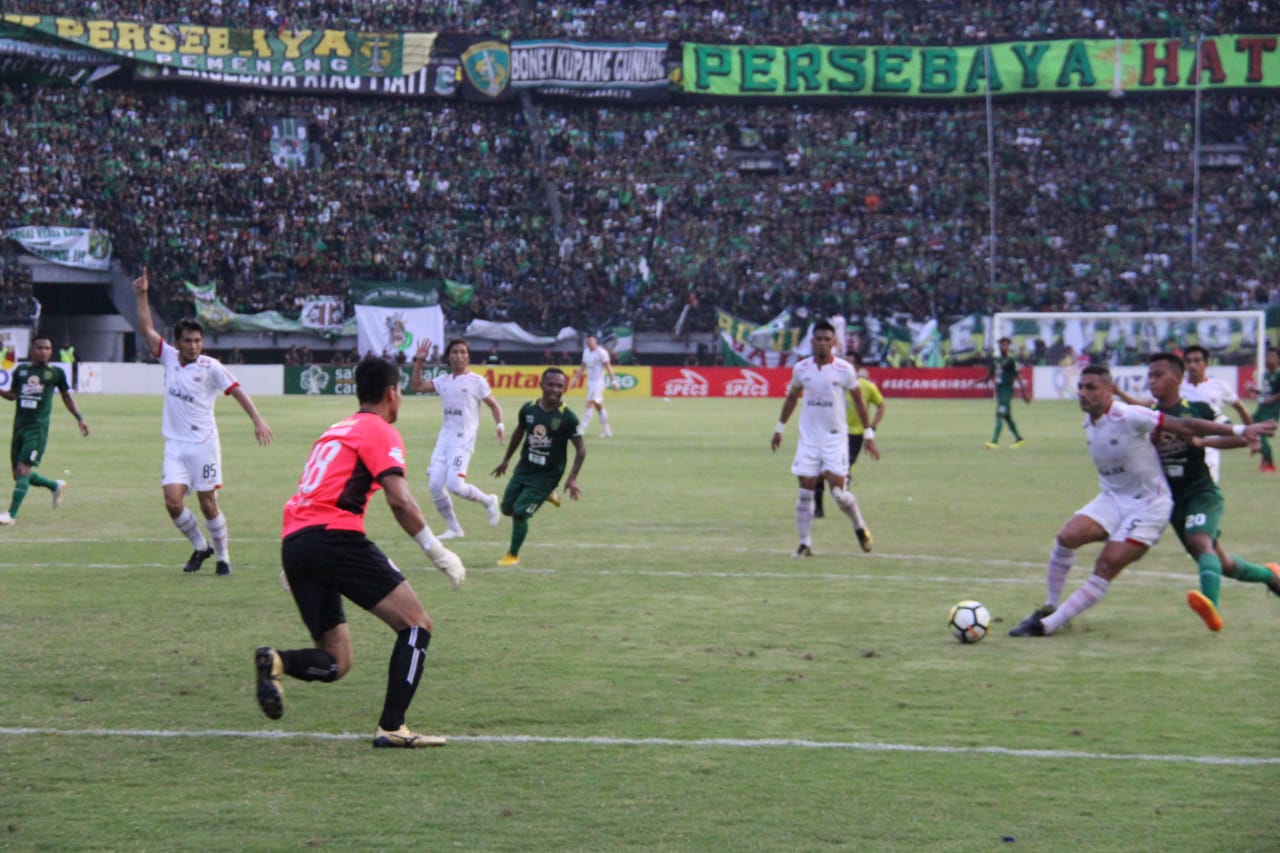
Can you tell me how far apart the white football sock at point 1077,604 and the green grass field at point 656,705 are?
0.23 meters

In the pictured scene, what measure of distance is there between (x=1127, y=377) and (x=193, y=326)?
1739 inches

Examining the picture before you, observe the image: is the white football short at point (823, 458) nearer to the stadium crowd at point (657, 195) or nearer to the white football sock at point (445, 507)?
the white football sock at point (445, 507)

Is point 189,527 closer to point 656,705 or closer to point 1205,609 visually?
point 656,705

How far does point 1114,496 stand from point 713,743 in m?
4.96

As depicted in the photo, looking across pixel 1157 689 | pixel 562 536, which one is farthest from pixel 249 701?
pixel 562 536

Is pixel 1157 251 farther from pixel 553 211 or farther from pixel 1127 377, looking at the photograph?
pixel 553 211

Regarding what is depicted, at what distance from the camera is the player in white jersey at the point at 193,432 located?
14.2 metres

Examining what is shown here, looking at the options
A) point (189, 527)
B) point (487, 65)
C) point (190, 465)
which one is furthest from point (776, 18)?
point (189, 527)

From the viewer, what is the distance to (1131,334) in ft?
176

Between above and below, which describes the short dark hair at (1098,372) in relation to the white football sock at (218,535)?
above

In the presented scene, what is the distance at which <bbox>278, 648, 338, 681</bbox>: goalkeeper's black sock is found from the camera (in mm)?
7688

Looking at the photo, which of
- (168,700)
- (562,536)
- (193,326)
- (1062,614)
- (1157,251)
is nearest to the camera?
(168,700)

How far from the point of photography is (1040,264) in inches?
2425

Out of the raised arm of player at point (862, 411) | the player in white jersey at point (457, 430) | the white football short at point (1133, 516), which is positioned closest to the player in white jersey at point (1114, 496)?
the white football short at point (1133, 516)
